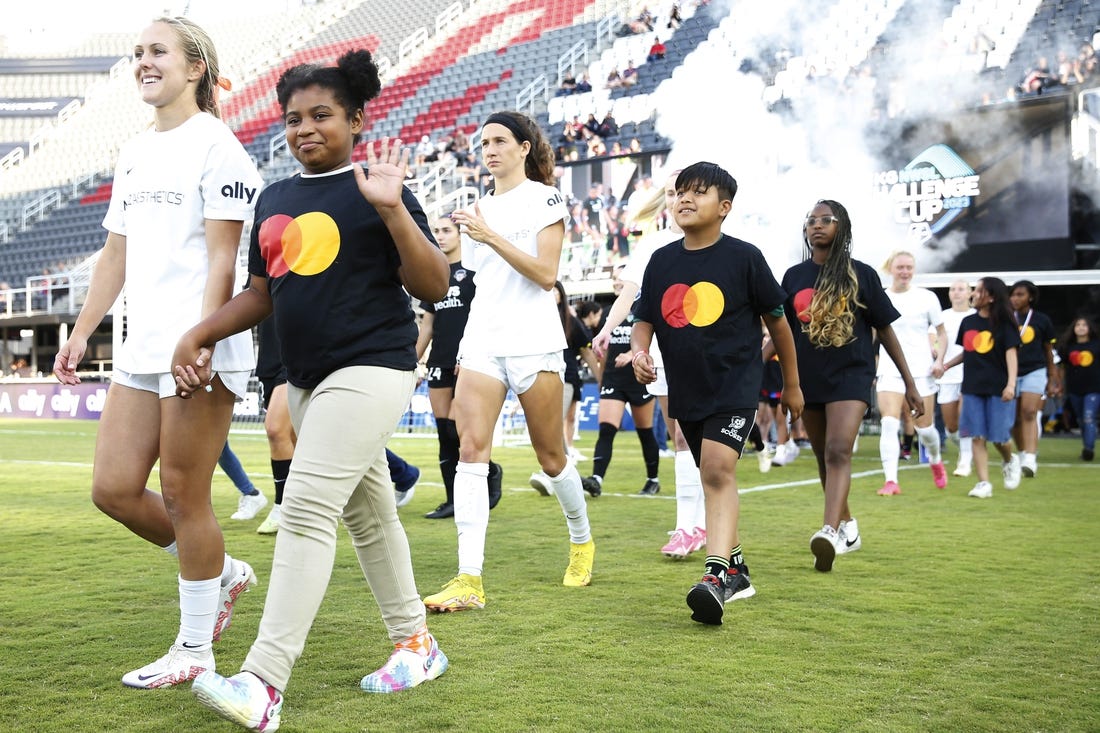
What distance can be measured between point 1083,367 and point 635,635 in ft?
39.7

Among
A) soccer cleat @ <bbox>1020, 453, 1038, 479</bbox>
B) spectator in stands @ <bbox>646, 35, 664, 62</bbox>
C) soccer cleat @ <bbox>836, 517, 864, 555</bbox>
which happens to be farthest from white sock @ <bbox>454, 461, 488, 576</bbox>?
spectator in stands @ <bbox>646, 35, 664, 62</bbox>

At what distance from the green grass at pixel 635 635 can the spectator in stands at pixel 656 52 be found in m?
19.3

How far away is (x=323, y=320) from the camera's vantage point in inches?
123

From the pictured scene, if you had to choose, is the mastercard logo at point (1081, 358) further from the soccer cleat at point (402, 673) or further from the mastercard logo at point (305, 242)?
the mastercard logo at point (305, 242)

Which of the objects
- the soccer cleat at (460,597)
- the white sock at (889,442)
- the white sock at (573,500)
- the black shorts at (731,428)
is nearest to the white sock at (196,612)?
the soccer cleat at (460,597)

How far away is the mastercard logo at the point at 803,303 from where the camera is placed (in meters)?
5.86

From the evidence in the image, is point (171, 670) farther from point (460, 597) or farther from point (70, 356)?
point (460, 597)

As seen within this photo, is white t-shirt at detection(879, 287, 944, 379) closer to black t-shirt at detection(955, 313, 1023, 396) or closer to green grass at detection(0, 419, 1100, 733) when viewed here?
black t-shirt at detection(955, 313, 1023, 396)

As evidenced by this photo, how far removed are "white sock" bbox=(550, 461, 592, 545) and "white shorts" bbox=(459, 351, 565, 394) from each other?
18.0 inches

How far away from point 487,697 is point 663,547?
9.76 ft

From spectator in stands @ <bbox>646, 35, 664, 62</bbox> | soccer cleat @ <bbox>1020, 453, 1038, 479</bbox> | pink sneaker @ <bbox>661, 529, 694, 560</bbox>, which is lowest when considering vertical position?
soccer cleat @ <bbox>1020, 453, 1038, 479</bbox>

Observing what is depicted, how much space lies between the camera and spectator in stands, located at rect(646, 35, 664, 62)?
25250mm

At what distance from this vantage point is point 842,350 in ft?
18.8

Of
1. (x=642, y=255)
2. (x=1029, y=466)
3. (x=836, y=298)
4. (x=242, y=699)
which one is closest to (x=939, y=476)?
(x=1029, y=466)
